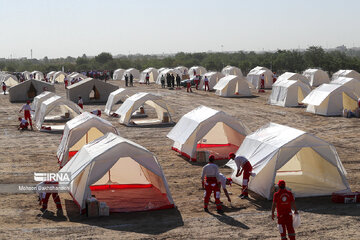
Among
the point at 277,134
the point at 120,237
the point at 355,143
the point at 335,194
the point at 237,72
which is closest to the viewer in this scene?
the point at 120,237

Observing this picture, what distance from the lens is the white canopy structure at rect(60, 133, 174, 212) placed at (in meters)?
11.4

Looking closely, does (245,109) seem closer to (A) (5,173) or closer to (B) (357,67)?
(A) (5,173)

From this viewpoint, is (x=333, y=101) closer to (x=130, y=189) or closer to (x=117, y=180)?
(x=117, y=180)

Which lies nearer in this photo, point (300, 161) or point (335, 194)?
point (335, 194)

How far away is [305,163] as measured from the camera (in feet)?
44.2

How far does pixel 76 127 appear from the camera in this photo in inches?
663

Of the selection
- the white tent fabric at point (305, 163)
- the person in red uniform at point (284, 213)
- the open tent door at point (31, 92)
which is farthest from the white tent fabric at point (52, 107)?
the person in red uniform at point (284, 213)

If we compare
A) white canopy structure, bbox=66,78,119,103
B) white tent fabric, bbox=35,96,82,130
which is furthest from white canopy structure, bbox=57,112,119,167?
white canopy structure, bbox=66,78,119,103

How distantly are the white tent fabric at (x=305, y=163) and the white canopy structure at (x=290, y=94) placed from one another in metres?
18.5

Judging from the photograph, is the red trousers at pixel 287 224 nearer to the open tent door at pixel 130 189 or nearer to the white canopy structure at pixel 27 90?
the open tent door at pixel 130 189

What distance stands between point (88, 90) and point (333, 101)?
Answer: 55.9 feet

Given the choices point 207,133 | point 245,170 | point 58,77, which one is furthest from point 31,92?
point 245,170

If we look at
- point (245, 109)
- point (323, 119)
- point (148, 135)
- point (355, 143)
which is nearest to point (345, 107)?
point (323, 119)

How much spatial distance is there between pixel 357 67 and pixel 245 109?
110ft
